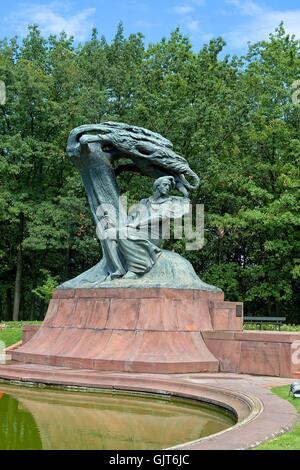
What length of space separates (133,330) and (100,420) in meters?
5.08

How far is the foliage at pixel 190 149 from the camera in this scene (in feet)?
83.4

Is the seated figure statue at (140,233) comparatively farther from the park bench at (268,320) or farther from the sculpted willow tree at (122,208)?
the park bench at (268,320)

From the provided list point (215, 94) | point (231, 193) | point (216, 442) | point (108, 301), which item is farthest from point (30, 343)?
point (215, 94)

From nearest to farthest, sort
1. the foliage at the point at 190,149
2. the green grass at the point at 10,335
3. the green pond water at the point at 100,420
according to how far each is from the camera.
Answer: the green pond water at the point at 100,420, the green grass at the point at 10,335, the foliage at the point at 190,149

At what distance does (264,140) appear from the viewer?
2595 centimetres

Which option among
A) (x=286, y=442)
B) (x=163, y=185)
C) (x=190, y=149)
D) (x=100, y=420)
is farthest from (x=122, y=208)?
(x=190, y=149)

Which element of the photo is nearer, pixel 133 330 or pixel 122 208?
pixel 133 330

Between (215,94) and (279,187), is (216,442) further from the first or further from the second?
(215,94)

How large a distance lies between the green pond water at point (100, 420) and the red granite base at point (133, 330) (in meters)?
2.08

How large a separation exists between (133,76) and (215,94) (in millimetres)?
3786

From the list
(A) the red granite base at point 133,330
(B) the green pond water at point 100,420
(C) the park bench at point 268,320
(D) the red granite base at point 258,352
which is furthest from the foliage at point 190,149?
(B) the green pond water at point 100,420

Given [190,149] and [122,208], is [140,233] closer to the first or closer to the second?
[122,208]

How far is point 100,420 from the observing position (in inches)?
278
